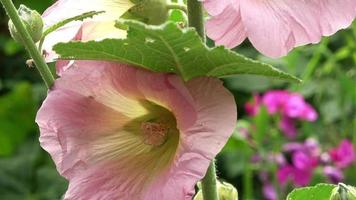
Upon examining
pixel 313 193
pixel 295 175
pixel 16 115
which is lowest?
pixel 16 115

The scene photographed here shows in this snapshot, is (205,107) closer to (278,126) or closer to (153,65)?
(153,65)

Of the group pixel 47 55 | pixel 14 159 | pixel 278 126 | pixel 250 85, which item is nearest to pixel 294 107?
pixel 278 126

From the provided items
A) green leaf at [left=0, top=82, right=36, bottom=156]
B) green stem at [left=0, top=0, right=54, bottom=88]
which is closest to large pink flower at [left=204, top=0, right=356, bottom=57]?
green stem at [left=0, top=0, right=54, bottom=88]

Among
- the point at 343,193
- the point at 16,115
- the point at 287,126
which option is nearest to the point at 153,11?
the point at 343,193

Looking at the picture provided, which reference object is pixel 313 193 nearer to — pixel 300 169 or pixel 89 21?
pixel 89 21

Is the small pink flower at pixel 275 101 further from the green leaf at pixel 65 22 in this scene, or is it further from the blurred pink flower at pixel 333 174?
the green leaf at pixel 65 22

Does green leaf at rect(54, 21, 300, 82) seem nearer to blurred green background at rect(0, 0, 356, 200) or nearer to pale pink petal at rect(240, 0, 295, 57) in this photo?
pale pink petal at rect(240, 0, 295, 57)
